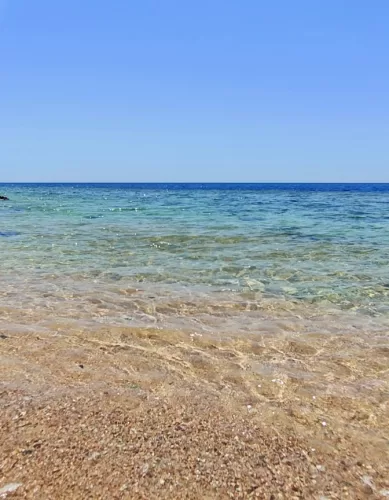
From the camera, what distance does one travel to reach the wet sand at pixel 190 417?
247cm

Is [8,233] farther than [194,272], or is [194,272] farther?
[8,233]

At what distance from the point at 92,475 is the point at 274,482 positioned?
45.2 inches

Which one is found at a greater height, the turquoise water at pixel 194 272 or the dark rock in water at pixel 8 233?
the turquoise water at pixel 194 272

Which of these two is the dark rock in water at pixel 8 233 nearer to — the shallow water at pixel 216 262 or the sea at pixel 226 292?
the shallow water at pixel 216 262

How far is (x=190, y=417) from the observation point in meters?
3.20

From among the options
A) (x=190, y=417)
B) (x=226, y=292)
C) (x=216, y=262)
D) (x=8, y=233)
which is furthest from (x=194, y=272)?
(x=8, y=233)

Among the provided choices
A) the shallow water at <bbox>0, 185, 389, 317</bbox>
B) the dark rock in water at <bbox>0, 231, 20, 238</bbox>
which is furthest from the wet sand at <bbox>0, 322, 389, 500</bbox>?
the dark rock in water at <bbox>0, 231, 20, 238</bbox>

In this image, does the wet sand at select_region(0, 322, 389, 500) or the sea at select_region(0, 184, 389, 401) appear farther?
the sea at select_region(0, 184, 389, 401)

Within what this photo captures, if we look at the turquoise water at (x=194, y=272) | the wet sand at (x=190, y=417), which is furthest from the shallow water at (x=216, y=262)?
the wet sand at (x=190, y=417)

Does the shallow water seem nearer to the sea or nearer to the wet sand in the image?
the sea

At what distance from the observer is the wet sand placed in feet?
8.09

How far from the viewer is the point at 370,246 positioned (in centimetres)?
1168

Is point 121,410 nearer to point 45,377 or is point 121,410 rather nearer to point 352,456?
point 45,377

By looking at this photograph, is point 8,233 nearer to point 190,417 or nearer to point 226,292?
point 226,292
